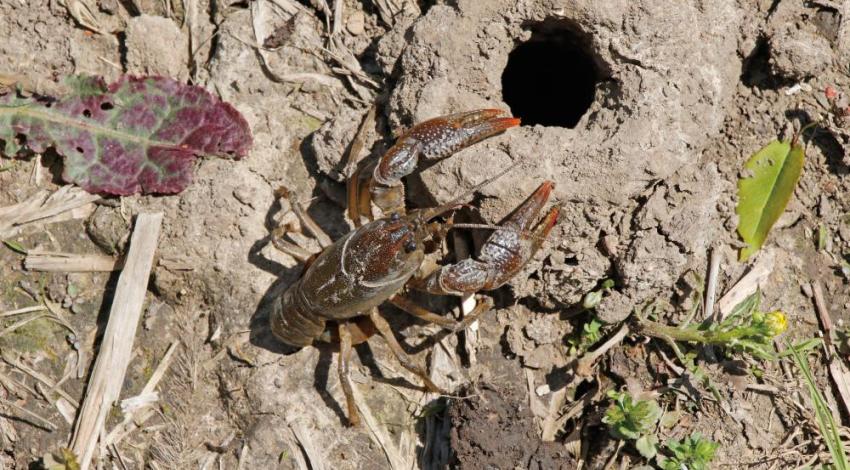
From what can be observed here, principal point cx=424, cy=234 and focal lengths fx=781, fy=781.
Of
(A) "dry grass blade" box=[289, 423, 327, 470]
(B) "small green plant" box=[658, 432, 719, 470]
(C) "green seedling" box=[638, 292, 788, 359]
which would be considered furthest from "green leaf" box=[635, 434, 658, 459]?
(A) "dry grass blade" box=[289, 423, 327, 470]

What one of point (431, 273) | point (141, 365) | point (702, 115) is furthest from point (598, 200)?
point (141, 365)

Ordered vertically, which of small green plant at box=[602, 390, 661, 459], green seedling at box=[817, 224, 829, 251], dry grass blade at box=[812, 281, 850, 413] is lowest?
small green plant at box=[602, 390, 661, 459]

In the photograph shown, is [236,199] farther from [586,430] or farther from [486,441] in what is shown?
[586,430]

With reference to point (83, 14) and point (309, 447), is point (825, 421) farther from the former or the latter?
point (83, 14)

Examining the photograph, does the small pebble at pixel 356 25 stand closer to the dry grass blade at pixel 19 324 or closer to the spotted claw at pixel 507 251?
the spotted claw at pixel 507 251

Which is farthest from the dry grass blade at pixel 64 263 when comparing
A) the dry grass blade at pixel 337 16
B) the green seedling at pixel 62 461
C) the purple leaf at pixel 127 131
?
the dry grass blade at pixel 337 16

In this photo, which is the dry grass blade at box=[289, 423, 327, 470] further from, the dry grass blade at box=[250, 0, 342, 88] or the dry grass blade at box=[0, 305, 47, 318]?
the dry grass blade at box=[250, 0, 342, 88]
